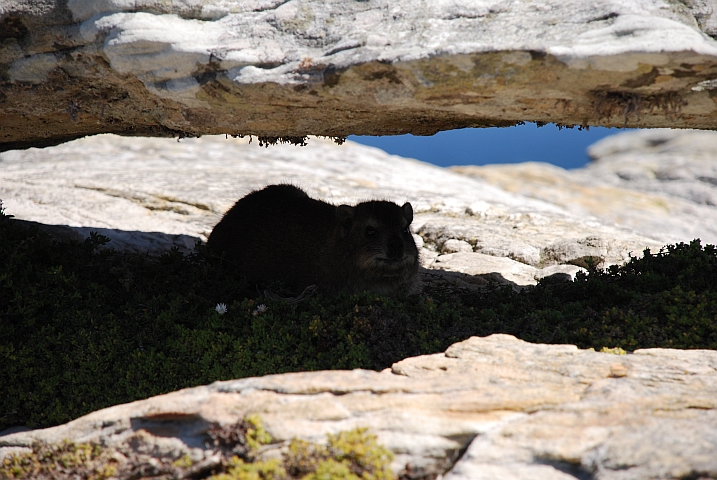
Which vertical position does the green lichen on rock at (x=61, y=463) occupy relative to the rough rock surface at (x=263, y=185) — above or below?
below

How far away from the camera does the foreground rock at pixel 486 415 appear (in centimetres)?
314

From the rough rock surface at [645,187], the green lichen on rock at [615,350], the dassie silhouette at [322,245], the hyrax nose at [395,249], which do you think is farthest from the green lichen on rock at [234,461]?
the rough rock surface at [645,187]

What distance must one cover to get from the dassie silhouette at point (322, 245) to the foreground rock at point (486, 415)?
2981 mm

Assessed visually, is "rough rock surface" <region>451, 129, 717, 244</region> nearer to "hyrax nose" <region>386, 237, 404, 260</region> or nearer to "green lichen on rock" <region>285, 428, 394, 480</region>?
"hyrax nose" <region>386, 237, 404, 260</region>

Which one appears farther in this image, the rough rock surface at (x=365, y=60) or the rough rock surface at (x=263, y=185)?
the rough rock surface at (x=263, y=185)

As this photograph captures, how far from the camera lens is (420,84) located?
5.10 m

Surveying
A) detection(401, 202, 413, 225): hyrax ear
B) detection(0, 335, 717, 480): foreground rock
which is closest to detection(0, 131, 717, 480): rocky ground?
detection(0, 335, 717, 480): foreground rock

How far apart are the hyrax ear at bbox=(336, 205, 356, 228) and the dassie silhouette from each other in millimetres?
13

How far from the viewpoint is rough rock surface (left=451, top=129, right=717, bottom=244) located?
580 inches

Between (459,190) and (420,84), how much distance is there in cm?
889

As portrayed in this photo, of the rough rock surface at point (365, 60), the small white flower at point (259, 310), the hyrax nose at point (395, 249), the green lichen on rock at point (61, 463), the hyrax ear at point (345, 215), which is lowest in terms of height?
the green lichen on rock at point (61, 463)

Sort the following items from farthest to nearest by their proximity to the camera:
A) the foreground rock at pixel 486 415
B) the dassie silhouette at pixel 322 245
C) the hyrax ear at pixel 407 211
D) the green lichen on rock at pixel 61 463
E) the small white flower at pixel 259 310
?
the hyrax ear at pixel 407 211 < the dassie silhouette at pixel 322 245 < the small white flower at pixel 259 310 < the green lichen on rock at pixel 61 463 < the foreground rock at pixel 486 415

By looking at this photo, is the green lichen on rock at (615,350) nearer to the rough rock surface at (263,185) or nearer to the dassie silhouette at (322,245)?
the dassie silhouette at (322,245)

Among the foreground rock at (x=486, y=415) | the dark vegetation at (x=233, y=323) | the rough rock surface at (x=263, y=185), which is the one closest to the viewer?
the foreground rock at (x=486, y=415)
